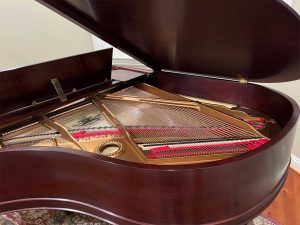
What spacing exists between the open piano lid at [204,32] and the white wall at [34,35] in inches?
67.0

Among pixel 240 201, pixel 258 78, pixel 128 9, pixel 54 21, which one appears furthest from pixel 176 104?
pixel 54 21

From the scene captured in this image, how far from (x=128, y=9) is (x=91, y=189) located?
753 mm

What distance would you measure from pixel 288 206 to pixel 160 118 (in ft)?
3.92

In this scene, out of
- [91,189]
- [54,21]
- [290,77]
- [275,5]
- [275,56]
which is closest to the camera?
[275,5]

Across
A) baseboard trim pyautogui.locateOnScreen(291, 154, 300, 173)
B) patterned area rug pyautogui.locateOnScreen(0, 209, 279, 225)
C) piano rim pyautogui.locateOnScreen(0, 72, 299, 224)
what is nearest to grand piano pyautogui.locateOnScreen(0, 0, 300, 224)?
piano rim pyautogui.locateOnScreen(0, 72, 299, 224)

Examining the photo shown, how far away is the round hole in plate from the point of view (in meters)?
1.12

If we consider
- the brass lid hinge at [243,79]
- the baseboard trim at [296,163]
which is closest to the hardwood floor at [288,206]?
the baseboard trim at [296,163]

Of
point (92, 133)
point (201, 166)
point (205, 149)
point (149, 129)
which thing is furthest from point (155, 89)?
point (201, 166)

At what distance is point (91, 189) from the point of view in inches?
36.9

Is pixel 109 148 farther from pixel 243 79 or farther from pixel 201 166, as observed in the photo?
pixel 243 79

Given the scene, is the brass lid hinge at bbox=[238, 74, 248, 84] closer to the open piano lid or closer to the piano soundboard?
the open piano lid

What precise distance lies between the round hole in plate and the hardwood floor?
48.7 inches

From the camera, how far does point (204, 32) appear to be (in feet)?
3.71

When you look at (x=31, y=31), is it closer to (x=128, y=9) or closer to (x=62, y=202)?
(x=128, y=9)
